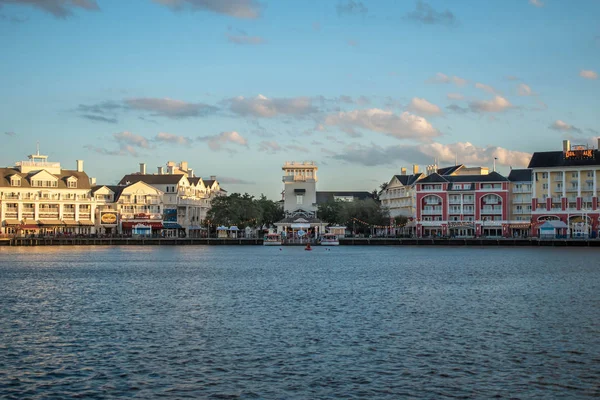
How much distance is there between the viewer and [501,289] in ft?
160

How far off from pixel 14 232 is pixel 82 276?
8546 cm

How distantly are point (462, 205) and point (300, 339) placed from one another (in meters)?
115

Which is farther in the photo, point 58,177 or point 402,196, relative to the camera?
point 402,196

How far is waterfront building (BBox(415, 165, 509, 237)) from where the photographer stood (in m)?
137

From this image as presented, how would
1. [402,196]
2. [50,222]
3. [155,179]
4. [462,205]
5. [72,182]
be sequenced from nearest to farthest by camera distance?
[50,222] → [462,205] → [72,182] → [155,179] → [402,196]

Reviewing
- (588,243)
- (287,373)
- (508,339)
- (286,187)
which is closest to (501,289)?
(508,339)

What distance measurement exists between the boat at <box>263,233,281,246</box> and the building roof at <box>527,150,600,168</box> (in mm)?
46870

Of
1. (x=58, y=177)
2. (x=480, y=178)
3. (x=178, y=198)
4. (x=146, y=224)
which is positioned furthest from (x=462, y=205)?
(x=58, y=177)

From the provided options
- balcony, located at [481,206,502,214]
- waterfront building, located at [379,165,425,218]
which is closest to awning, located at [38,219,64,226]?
waterfront building, located at [379,165,425,218]

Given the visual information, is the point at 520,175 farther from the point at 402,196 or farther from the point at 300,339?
the point at 300,339

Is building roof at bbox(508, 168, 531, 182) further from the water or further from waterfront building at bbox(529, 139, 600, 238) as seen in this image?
the water

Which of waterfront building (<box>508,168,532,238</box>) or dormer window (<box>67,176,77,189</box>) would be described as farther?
dormer window (<box>67,176,77,189</box>)

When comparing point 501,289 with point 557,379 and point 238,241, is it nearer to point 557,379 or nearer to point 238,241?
point 557,379

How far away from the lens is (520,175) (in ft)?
455
